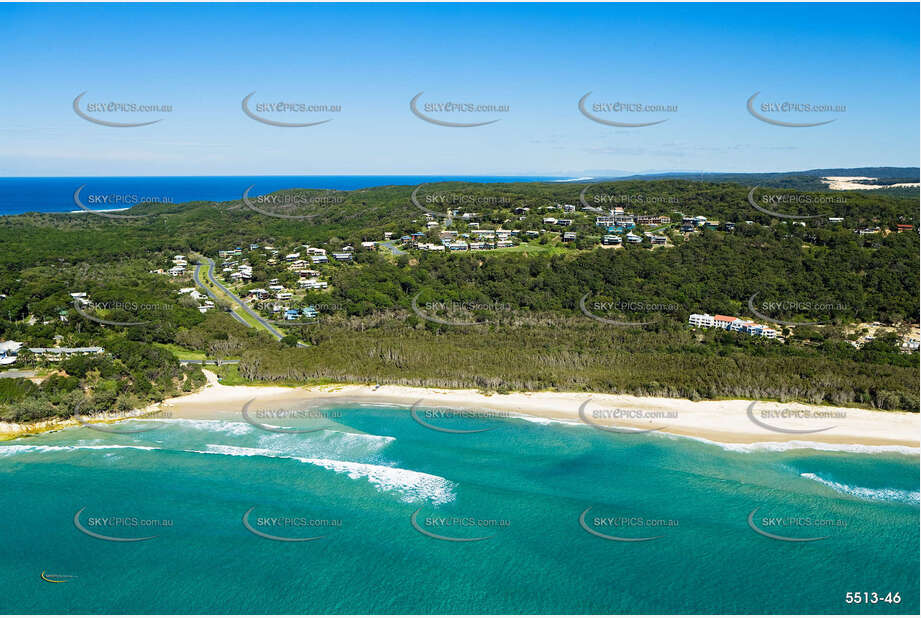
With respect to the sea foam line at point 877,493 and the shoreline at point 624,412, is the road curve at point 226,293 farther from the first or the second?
the sea foam line at point 877,493

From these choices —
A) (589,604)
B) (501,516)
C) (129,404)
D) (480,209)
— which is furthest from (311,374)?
(480,209)

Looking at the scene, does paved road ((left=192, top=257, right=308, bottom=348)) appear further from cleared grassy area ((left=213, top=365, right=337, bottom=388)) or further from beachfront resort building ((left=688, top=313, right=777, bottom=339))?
beachfront resort building ((left=688, top=313, right=777, bottom=339))

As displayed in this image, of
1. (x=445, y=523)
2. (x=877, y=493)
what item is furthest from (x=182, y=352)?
(x=877, y=493)

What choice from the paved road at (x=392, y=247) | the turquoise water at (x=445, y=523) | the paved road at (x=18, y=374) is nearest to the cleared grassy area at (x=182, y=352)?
the paved road at (x=18, y=374)

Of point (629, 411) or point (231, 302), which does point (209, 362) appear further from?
point (629, 411)

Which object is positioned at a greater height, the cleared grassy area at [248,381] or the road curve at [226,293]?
the road curve at [226,293]

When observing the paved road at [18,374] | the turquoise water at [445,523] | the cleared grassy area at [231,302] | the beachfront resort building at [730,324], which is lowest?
the turquoise water at [445,523]
